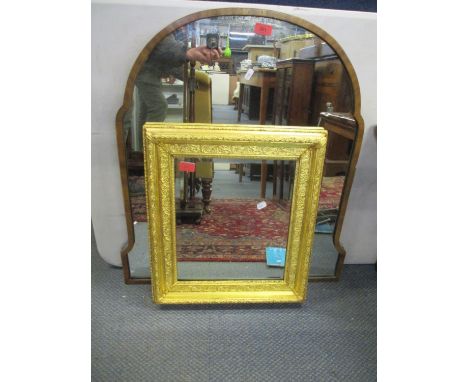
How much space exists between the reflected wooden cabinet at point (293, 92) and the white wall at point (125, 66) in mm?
156

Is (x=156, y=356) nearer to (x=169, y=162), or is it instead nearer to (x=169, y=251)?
(x=169, y=251)

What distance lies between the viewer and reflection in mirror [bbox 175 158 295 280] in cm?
122

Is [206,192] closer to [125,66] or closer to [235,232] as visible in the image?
[235,232]

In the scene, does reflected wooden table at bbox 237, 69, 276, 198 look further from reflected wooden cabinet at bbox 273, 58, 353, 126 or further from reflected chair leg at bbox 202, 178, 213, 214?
reflected chair leg at bbox 202, 178, 213, 214

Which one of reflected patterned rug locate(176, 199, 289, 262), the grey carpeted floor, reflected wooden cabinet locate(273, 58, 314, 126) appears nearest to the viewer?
the grey carpeted floor

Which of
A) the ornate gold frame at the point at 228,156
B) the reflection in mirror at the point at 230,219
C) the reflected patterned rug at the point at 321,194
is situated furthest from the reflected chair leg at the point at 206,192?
the reflected patterned rug at the point at 321,194

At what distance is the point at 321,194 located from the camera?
4.40 ft

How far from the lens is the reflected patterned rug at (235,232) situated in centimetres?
128

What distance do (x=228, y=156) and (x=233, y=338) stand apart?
0.67 m

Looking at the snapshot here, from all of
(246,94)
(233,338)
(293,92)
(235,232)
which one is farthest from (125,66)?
(233,338)

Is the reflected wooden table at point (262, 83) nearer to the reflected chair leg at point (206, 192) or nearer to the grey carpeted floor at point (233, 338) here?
the reflected chair leg at point (206, 192)

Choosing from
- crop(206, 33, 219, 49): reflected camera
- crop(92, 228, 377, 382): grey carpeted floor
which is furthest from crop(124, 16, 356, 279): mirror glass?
crop(92, 228, 377, 382): grey carpeted floor

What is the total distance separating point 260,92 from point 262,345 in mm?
930

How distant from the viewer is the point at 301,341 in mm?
1189
